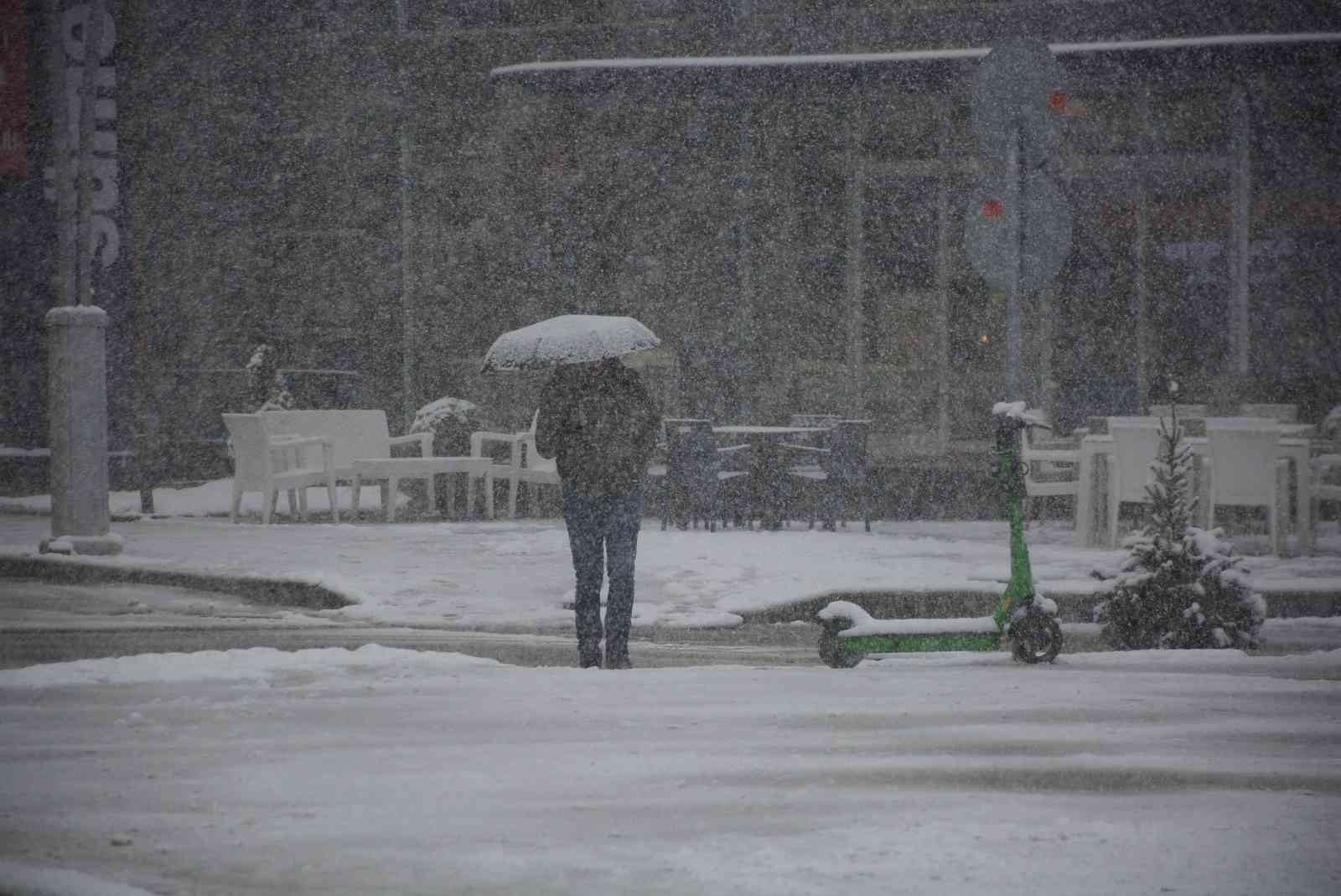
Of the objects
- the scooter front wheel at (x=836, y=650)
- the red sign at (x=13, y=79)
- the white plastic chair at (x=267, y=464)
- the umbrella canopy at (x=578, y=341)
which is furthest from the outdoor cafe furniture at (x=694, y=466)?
the red sign at (x=13, y=79)

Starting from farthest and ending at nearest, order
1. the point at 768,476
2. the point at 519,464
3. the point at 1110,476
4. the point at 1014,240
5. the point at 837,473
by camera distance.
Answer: the point at 519,464 < the point at 768,476 < the point at 837,473 < the point at 1110,476 < the point at 1014,240

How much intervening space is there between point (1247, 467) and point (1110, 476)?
45.6 inches

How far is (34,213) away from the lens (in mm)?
22141

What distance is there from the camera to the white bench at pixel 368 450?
1584 centimetres

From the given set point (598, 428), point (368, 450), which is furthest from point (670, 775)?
point (368, 450)

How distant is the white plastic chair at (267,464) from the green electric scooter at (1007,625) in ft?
27.3

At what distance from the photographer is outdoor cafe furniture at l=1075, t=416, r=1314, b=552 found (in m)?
12.5

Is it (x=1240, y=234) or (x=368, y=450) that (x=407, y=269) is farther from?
(x=1240, y=234)

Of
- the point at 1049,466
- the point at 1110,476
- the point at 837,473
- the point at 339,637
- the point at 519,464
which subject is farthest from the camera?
the point at 519,464

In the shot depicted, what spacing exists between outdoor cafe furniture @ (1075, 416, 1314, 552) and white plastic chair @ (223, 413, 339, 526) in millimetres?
6641

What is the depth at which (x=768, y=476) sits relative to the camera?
14812 mm

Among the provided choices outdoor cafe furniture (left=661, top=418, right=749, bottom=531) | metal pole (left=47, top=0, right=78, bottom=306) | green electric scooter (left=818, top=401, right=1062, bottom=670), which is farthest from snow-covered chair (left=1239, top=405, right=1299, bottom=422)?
metal pole (left=47, top=0, right=78, bottom=306)

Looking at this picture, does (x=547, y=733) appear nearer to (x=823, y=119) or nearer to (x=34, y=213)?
(x=823, y=119)

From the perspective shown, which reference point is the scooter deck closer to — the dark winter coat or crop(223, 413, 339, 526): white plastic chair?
the dark winter coat
